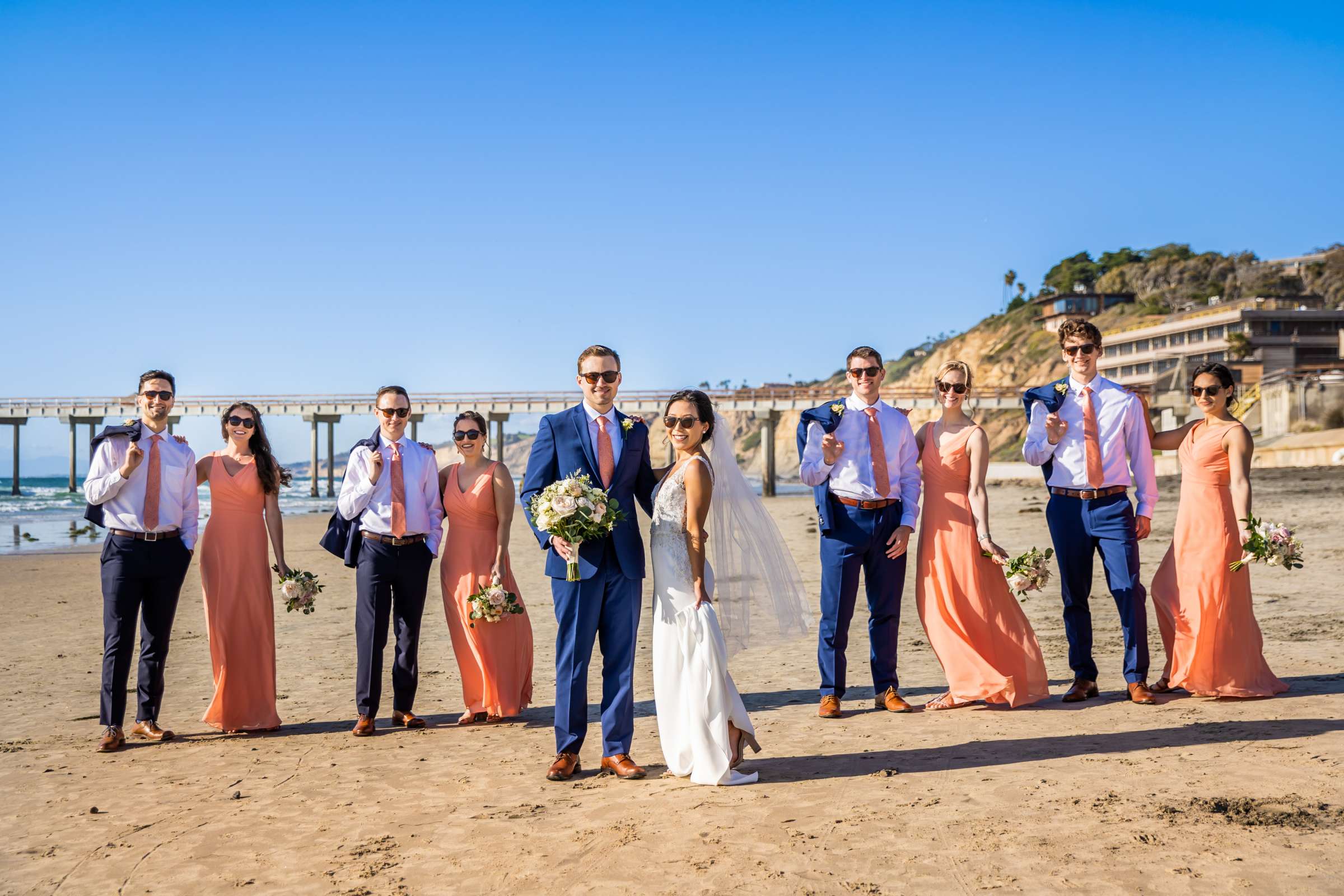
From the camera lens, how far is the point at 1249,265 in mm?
98438

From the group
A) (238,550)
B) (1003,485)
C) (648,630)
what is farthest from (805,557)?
(1003,485)

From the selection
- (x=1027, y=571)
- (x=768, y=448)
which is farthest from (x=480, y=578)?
(x=768, y=448)

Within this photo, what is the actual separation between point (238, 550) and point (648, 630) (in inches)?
178

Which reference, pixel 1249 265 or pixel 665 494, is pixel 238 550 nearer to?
pixel 665 494

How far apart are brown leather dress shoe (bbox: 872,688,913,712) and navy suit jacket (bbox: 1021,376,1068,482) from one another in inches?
65.7

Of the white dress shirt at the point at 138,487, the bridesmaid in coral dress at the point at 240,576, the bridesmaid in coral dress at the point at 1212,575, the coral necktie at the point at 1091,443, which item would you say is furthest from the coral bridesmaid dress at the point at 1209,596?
the white dress shirt at the point at 138,487

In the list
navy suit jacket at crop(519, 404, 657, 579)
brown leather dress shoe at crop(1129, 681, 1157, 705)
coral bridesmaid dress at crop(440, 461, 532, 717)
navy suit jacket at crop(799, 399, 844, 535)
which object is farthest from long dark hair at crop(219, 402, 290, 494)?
brown leather dress shoe at crop(1129, 681, 1157, 705)

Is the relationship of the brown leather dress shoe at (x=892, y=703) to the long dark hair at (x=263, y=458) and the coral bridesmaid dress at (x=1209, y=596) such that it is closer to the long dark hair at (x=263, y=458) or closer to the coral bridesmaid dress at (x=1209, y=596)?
the coral bridesmaid dress at (x=1209, y=596)

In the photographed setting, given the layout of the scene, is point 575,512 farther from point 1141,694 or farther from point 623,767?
point 1141,694

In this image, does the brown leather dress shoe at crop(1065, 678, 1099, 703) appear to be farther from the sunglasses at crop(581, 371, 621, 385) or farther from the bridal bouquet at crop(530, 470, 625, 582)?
the sunglasses at crop(581, 371, 621, 385)

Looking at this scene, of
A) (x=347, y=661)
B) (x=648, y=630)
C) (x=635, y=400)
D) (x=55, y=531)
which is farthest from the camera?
(x=635, y=400)

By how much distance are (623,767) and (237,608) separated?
110 inches

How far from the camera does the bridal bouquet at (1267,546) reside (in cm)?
621

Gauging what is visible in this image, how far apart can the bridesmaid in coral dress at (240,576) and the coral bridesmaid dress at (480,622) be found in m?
1.08
